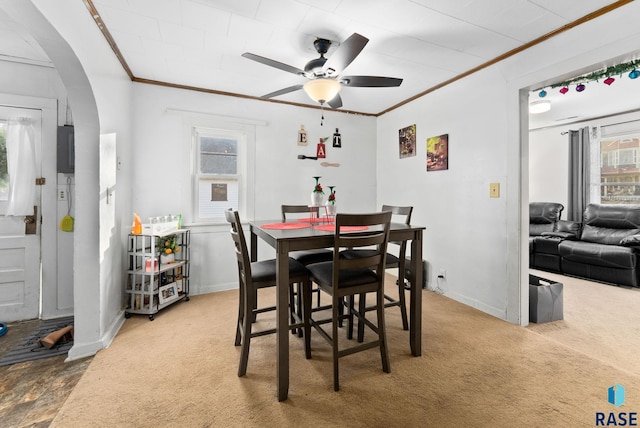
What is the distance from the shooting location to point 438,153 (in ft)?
11.4

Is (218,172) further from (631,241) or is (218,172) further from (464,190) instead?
(631,241)

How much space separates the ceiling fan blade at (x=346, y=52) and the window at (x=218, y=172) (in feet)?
6.36

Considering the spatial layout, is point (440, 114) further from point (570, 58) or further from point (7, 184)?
point (7, 184)

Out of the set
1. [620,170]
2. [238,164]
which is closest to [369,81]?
[238,164]

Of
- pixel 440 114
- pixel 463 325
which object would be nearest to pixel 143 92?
pixel 440 114

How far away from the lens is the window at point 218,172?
11.6 ft

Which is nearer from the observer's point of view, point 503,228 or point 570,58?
point 570,58

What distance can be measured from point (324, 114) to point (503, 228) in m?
2.76

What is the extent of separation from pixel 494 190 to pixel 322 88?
6.48ft

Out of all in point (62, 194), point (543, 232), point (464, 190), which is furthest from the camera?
point (543, 232)

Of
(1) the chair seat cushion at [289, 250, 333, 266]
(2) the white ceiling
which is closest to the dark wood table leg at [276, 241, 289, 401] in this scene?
(1) the chair seat cushion at [289, 250, 333, 266]

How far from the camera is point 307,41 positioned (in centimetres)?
239

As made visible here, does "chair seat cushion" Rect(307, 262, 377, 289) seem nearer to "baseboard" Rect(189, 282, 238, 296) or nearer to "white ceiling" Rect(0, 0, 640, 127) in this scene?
"white ceiling" Rect(0, 0, 640, 127)

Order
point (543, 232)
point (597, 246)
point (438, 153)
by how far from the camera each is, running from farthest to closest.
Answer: point (543, 232) → point (597, 246) → point (438, 153)
